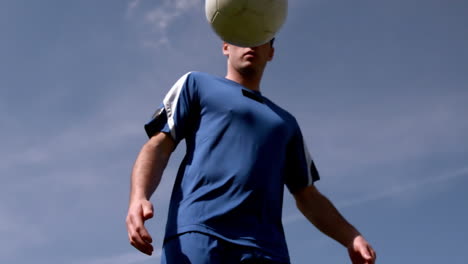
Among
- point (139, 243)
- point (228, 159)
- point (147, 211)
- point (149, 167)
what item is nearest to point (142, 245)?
point (139, 243)

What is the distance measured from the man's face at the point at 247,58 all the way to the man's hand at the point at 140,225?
61.5 inches

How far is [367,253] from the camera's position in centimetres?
400

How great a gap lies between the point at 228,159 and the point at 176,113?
1.80 feet

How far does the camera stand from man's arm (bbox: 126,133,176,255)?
3123 mm

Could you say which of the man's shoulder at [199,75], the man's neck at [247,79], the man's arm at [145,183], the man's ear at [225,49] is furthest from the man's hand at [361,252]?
the man's ear at [225,49]

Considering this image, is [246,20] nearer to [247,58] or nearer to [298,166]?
[247,58]

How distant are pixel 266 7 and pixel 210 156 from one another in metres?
1.40

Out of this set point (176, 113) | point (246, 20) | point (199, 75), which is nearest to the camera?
point (176, 113)

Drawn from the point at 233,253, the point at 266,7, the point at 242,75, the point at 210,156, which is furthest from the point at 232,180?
the point at 266,7

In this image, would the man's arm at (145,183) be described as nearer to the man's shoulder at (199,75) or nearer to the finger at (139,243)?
the finger at (139,243)

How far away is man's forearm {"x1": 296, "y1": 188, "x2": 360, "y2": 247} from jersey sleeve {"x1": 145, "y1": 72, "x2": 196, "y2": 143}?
3.89ft

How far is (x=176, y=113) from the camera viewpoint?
155 inches

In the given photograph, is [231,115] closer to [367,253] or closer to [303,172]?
[303,172]

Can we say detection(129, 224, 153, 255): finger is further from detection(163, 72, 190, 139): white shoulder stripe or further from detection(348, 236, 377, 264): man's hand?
detection(348, 236, 377, 264): man's hand
